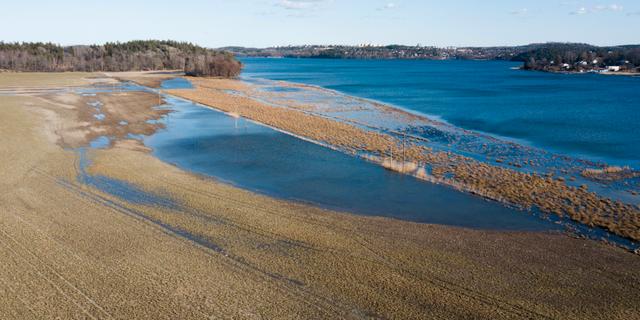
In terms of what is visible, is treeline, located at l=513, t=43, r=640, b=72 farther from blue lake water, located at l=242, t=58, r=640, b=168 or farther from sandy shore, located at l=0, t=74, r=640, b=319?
sandy shore, located at l=0, t=74, r=640, b=319

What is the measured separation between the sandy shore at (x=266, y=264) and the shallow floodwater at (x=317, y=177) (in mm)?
1446

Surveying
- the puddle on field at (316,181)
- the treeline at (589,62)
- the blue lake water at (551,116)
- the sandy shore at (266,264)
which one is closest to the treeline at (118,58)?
the blue lake water at (551,116)

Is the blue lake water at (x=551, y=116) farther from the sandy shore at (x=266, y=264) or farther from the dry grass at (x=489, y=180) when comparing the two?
the sandy shore at (x=266, y=264)

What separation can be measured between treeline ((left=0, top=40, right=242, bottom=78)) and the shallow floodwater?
78.6m

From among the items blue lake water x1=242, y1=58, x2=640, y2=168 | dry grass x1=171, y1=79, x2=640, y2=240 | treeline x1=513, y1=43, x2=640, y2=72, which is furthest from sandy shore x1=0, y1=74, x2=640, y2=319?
treeline x1=513, y1=43, x2=640, y2=72

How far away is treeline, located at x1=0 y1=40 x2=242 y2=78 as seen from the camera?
118m

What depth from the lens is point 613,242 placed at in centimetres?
1786

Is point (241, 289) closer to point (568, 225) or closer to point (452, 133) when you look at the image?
point (568, 225)

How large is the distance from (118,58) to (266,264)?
494 ft

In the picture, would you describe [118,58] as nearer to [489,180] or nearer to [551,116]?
[551,116]

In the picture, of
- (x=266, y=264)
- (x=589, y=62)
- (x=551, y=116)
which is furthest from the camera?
(x=589, y=62)

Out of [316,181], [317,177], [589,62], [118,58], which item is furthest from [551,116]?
[589,62]

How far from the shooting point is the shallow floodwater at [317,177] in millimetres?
20950

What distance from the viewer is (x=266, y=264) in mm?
15383
